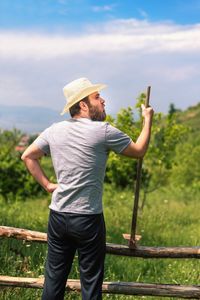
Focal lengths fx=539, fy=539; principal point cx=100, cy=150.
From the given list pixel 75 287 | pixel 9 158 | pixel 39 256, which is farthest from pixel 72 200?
pixel 9 158

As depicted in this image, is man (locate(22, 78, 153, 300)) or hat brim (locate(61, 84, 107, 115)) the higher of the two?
hat brim (locate(61, 84, 107, 115))

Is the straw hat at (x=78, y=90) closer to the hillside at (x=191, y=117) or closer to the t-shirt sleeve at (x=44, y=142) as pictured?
the t-shirt sleeve at (x=44, y=142)

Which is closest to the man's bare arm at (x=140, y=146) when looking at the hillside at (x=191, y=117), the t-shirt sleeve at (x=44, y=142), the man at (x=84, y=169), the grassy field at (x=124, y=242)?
the man at (x=84, y=169)

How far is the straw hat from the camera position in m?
3.67

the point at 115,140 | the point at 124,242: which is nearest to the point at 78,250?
the point at 115,140

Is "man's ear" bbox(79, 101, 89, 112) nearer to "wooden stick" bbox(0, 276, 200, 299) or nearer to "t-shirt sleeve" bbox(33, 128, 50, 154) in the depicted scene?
"t-shirt sleeve" bbox(33, 128, 50, 154)

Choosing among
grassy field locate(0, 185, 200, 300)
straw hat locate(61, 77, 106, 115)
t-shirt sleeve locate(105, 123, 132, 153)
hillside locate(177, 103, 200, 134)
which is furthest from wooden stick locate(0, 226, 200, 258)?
hillside locate(177, 103, 200, 134)

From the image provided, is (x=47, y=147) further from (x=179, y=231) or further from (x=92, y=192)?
(x=179, y=231)

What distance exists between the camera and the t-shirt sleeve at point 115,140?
3.58 m

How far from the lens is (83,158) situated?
11.9ft

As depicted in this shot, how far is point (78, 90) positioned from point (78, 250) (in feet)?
3.68

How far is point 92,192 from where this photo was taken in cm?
365

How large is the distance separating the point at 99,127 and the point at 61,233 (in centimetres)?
79

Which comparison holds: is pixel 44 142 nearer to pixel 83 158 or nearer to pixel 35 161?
pixel 35 161
